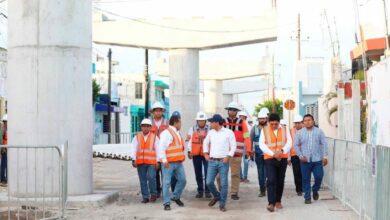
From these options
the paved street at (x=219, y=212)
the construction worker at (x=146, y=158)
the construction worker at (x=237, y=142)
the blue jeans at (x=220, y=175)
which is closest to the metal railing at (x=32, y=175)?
the paved street at (x=219, y=212)

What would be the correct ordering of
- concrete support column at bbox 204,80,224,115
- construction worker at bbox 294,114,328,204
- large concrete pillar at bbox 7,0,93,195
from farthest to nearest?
1. concrete support column at bbox 204,80,224,115
2. construction worker at bbox 294,114,328,204
3. large concrete pillar at bbox 7,0,93,195

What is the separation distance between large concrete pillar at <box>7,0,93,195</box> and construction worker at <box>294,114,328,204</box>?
4024 millimetres

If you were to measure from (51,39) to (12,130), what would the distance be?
5.83 ft

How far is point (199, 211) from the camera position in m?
12.0

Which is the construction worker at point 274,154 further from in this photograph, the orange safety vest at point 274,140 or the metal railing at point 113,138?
the metal railing at point 113,138

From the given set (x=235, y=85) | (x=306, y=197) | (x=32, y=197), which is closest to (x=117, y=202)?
(x=32, y=197)

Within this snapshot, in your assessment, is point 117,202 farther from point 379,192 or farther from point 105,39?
point 105,39

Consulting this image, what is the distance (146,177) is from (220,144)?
5.75ft

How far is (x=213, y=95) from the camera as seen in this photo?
6347 centimetres

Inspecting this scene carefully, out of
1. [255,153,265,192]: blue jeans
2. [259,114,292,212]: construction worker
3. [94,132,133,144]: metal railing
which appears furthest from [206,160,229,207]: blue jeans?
[94,132,133,144]: metal railing

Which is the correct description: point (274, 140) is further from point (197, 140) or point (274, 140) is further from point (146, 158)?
point (146, 158)

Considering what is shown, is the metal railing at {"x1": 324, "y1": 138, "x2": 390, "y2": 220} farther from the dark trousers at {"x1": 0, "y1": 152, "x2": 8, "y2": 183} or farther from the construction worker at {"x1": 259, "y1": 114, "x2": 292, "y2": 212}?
the dark trousers at {"x1": 0, "y1": 152, "x2": 8, "y2": 183}

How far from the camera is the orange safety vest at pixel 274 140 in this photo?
39.3ft

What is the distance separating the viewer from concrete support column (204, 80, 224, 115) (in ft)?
207
